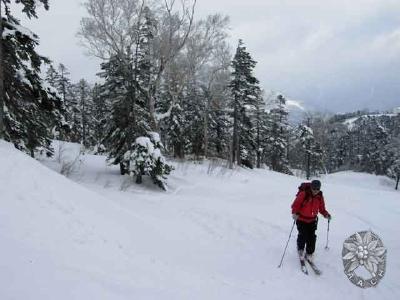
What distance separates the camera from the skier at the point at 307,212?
309 inches

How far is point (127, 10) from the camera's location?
20.3 metres

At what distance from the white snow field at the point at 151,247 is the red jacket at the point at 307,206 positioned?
1.08m

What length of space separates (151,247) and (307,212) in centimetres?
328

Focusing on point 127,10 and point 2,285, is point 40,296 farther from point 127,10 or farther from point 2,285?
point 127,10

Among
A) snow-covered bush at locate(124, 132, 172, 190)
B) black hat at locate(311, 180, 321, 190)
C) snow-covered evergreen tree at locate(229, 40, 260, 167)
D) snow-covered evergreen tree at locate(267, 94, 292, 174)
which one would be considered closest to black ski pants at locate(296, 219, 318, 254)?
black hat at locate(311, 180, 321, 190)

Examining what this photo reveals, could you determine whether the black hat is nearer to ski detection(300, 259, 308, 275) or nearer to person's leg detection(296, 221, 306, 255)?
person's leg detection(296, 221, 306, 255)

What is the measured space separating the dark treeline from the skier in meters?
8.12

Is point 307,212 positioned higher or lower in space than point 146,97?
lower

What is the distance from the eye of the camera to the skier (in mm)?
7848

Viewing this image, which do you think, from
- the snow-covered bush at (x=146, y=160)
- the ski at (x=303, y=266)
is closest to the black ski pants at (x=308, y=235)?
the ski at (x=303, y=266)

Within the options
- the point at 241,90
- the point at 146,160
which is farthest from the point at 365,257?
the point at 241,90

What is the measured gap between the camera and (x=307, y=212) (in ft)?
25.7

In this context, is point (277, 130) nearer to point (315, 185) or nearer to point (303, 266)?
point (315, 185)

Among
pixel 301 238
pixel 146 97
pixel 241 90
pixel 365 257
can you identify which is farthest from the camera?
pixel 241 90
